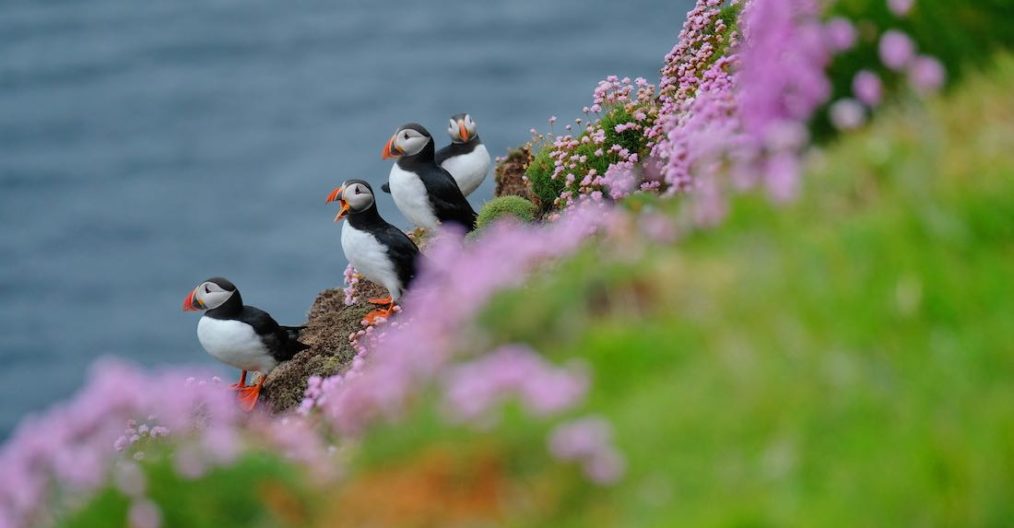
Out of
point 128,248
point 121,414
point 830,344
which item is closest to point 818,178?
point 830,344

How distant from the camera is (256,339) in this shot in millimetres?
12445

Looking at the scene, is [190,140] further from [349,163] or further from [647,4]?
[647,4]

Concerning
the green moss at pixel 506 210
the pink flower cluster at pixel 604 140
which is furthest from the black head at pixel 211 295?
the pink flower cluster at pixel 604 140

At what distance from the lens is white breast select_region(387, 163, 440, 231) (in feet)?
45.5

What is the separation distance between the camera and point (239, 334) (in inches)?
490

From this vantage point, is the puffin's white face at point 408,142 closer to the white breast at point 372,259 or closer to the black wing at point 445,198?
the black wing at point 445,198

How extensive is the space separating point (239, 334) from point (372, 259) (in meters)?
1.37

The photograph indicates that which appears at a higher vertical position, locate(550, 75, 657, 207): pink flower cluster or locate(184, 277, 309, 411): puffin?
locate(550, 75, 657, 207): pink flower cluster

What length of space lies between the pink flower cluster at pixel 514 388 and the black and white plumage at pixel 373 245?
7792 millimetres

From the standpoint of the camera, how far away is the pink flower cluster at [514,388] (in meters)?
4.83

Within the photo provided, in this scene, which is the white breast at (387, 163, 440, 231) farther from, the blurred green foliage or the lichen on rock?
the blurred green foliage

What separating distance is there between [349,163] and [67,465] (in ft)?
112

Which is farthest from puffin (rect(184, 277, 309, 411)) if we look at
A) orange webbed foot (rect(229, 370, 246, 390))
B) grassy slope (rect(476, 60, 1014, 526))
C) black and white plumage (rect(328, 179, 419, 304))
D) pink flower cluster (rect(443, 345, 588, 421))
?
pink flower cluster (rect(443, 345, 588, 421))

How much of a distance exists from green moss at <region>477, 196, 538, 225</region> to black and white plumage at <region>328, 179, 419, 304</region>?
1076mm
